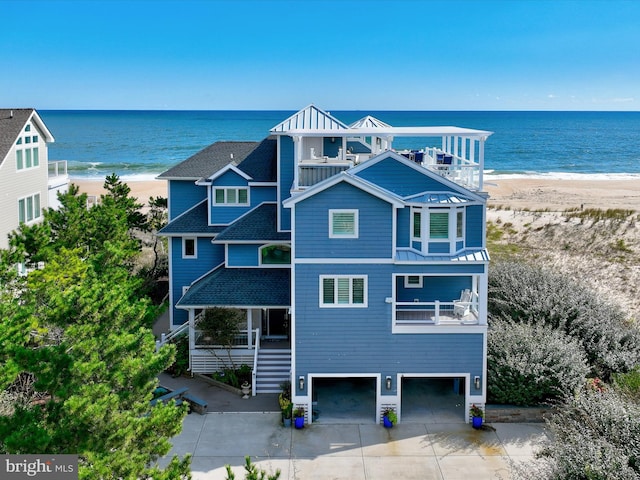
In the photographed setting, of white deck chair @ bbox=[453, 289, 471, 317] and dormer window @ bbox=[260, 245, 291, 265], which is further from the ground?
dormer window @ bbox=[260, 245, 291, 265]

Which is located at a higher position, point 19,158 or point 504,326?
point 19,158

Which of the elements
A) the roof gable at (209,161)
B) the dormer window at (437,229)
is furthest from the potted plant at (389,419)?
the roof gable at (209,161)

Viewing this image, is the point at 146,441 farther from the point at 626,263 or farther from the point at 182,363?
the point at 626,263

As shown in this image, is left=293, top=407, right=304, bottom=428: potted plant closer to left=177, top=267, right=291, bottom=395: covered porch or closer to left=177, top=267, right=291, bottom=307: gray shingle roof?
left=177, top=267, right=291, bottom=395: covered porch

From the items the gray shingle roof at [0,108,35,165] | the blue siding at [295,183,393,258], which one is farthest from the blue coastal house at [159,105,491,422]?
the gray shingle roof at [0,108,35,165]

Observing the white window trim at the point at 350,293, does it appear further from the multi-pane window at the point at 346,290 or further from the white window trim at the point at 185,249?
the white window trim at the point at 185,249

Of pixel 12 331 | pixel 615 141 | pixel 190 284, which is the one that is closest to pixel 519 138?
pixel 615 141
